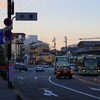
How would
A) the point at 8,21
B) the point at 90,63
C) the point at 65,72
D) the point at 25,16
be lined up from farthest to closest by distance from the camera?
the point at 90,63 < the point at 65,72 < the point at 25,16 < the point at 8,21

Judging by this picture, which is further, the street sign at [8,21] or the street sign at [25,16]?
the street sign at [25,16]

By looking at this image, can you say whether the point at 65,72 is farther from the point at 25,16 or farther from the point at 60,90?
the point at 25,16

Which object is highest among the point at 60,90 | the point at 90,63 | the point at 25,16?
the point at 25,16

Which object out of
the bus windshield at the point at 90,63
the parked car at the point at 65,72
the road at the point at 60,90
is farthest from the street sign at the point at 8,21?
the bus windshield at the point at 90,63

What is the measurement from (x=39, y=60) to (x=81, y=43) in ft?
82.6

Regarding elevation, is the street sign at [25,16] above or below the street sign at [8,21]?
above

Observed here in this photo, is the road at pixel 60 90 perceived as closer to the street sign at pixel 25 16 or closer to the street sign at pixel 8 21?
the street sign at pixel 8 21

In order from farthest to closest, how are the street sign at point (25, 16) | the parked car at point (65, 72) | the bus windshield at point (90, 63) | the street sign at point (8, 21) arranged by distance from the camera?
1. the bus windshield at point (90, 63)
2. the parked car at point (65, 72)
3. the street sign at point (25, 16)
4. the street sign at point (8, 21)

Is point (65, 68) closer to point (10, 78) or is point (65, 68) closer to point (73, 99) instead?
point (10, 78)

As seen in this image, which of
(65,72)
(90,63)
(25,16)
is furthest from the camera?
(90,63)

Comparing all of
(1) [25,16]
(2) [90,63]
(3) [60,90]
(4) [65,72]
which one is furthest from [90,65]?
(1) [25,16]

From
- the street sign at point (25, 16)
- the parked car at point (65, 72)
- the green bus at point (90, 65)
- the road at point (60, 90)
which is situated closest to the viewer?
the road at point (60, 90)

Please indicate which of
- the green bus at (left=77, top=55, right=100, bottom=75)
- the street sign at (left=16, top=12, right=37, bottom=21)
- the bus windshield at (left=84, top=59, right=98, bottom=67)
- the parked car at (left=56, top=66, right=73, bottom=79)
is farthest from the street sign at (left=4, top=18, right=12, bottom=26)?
the bus windshield at (left=84, top=59, right=98, bottom=67)

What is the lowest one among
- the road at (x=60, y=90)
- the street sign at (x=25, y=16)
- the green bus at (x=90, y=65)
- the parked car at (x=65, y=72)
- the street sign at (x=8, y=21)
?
the road at (x=60, y=90)
